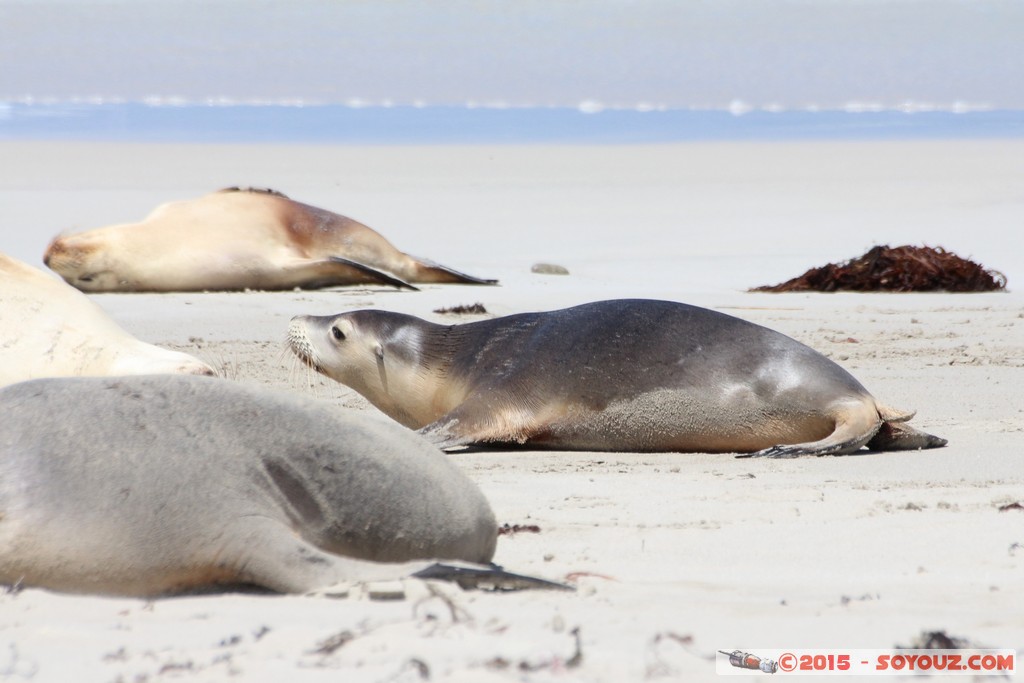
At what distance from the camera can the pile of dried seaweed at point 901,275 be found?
29.7ft

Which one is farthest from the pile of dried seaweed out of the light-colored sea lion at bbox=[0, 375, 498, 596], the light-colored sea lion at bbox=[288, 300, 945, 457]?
the light-colored sea lion at bbox=[0, 375, 498, 596]

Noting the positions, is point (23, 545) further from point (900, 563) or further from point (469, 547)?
point (900, 563)

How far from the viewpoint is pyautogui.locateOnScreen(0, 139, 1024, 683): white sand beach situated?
225 centimetres

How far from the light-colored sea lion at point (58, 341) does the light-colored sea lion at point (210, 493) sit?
5.19 ft

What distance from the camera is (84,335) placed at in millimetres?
4750

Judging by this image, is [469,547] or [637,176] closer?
[469,547]

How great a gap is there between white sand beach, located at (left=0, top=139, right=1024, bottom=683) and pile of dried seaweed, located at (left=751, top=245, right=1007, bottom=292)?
299mm

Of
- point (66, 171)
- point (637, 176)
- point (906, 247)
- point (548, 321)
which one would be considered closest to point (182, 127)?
point (66, 171)

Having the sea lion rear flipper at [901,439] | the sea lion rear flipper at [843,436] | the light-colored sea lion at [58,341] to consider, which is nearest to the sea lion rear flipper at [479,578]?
the light-colored sea lion at [58,341]

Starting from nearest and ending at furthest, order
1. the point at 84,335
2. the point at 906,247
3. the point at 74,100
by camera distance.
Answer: the point at 84,335
the point at 906,247
the point at 74,100

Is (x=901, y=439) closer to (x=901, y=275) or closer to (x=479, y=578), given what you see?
(x=479, y=578)

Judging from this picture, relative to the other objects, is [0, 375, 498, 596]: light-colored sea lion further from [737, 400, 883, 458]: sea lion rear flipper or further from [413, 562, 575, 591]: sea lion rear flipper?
[737, 400, 883, 458]: sea lion rear flipper

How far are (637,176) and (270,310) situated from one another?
11579 mm

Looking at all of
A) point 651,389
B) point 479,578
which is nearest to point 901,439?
point 651,389
